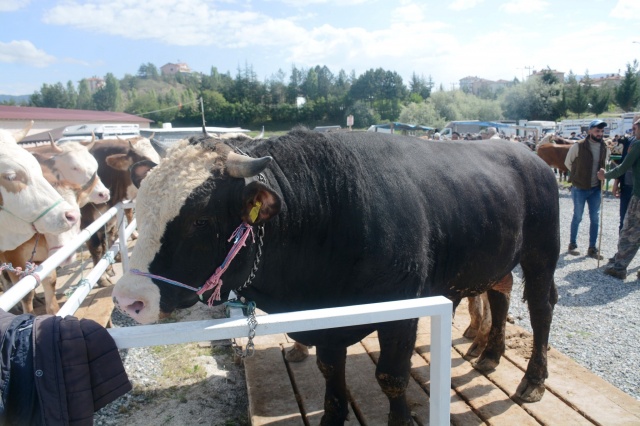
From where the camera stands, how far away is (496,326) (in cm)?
422

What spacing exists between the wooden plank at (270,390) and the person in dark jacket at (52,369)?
2.07 m

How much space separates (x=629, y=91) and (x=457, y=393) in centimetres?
5991

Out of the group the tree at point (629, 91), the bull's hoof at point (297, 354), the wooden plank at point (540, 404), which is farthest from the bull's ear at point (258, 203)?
the tree at point (629, 91)

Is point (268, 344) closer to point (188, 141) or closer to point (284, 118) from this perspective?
point (188, 141)

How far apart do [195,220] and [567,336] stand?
5044 millimetres

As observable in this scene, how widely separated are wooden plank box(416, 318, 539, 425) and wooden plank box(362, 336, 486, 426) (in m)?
0.05

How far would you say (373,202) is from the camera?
2.75 metres

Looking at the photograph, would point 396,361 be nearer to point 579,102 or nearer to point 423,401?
point 423,401

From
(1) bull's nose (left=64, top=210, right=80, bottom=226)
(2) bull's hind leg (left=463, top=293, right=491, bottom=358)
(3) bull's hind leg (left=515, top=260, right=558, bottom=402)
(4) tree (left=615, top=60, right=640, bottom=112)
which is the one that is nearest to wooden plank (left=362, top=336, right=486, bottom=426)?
(2) bull's hind leg (left=463, top=293, right=491, bottom=358)

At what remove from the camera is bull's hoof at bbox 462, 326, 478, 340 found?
4805 millimetres

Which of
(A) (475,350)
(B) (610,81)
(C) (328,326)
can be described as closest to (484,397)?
(A) (475,350)

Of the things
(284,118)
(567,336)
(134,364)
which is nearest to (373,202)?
(134,364)

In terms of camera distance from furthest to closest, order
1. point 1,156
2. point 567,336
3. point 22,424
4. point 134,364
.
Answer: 1. point 567,336
2. point 134,364
3. point 1,156
4. point 22,424

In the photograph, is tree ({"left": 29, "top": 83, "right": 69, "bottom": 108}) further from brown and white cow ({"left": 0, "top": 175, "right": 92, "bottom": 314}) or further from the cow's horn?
the cow's horn
